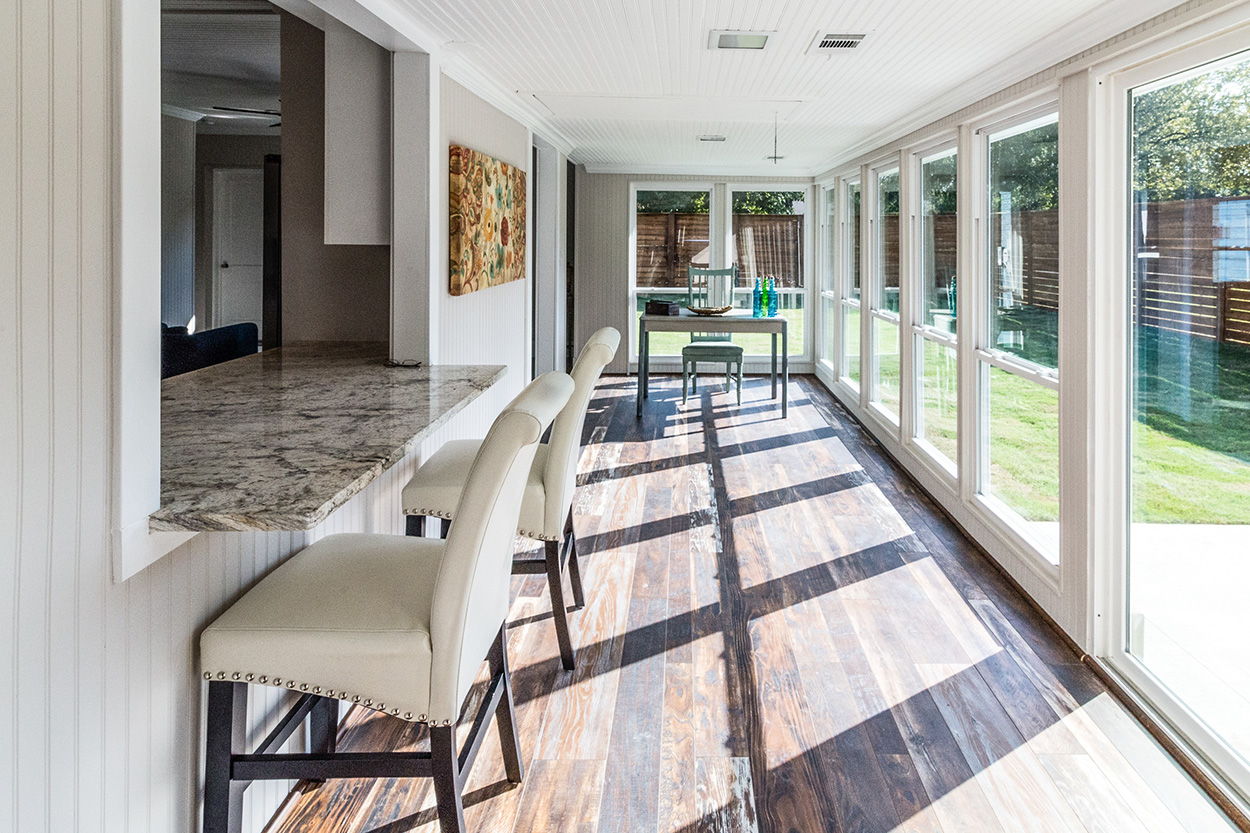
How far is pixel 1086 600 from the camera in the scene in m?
3.22

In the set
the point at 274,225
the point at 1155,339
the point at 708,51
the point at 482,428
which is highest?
the point at 708,51

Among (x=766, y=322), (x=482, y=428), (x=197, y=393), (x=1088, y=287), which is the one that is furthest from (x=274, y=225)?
(x=766, y=322)

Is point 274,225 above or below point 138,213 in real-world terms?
above

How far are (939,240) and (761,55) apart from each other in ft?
6.12

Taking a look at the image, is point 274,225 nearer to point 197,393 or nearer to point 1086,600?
point 197,393

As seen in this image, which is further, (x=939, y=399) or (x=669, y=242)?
(x=669, y=242)

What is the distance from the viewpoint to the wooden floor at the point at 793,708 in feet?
7.54

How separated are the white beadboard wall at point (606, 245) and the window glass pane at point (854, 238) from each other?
6.59ft

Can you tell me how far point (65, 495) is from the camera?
142cm

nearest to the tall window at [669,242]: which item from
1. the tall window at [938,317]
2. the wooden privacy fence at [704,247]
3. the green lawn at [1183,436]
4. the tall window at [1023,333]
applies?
the wooden privacy fence at [704,247]

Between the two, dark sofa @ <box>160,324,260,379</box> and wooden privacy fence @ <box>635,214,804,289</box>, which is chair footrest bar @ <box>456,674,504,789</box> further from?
wooden privacy fence @ <box>635,214,804,289</box>

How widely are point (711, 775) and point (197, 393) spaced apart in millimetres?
1763

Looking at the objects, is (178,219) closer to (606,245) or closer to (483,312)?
(483,312)

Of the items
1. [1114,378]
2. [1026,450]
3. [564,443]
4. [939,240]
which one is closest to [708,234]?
[939,240]
